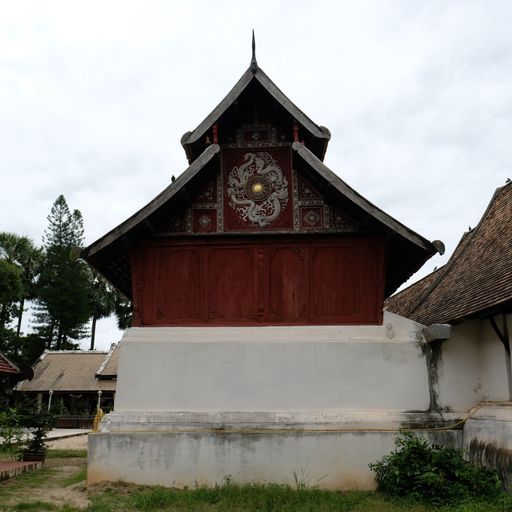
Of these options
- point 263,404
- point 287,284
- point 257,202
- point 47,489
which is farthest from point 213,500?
point 257,202

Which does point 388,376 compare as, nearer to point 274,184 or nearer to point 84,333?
point 274,184

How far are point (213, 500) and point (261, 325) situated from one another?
3.02m

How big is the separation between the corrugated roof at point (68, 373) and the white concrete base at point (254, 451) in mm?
26214

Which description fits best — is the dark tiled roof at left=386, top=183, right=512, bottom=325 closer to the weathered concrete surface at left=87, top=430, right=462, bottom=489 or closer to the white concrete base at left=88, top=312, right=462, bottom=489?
the white concrete base at left=88, top=312, right=462, bottom=489

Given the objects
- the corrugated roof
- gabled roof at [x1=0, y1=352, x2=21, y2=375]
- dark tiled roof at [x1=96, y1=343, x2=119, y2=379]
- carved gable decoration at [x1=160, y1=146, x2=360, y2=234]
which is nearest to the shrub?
gabled roof at [x1=0, y1=352, x2=21, y2=375]

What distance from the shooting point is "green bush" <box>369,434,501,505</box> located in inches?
314

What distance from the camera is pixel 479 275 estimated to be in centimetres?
1094

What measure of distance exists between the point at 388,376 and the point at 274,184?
4.08 metres

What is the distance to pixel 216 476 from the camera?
9.12 metres

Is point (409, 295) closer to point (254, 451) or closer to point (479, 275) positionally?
point (479, 275)

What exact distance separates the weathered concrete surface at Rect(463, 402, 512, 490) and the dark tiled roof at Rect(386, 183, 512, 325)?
1569 millimetres

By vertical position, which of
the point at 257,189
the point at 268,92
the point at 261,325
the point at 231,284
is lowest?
the point at 261,325

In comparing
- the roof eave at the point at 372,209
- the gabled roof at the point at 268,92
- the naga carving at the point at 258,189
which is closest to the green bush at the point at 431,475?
the roof eave at the point at 372,209

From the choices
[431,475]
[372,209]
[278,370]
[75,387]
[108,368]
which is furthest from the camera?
[108,368]
